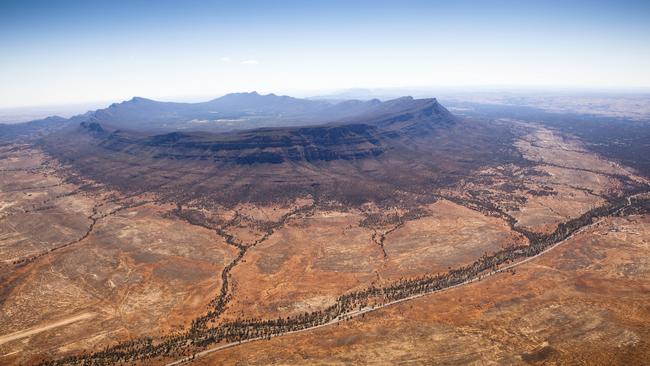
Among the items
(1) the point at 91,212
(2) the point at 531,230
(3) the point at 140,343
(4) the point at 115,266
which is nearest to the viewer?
(3) the point at 140,343

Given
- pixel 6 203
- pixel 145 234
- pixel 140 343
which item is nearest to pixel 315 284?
pixel 140 343

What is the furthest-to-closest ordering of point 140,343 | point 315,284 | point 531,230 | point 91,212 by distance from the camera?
point 91,212
point 531,230
point 315,284
point 140,343

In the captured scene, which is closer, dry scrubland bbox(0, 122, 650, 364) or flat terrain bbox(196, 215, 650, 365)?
flat terrain bbox(196, 215, 650, 365)

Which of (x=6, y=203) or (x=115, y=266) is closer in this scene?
(x=115, y=266)

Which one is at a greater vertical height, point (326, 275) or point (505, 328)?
point (505, 328)

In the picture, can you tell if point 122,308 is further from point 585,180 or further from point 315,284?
point 585,180

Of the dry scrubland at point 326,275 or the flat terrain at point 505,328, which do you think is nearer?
the flat terrain at point 505,328

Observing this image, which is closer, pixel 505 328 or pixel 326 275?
pixel 505 328
